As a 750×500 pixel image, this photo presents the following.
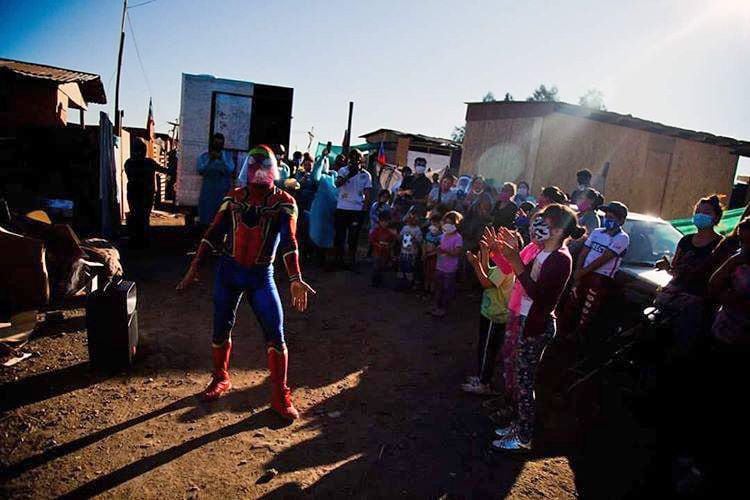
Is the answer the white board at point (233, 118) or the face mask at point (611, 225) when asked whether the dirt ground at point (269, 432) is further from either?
the white board at point (233, 118)

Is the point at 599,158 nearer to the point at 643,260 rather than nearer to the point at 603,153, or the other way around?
the point at 603,153

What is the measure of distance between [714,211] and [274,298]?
14.4ft

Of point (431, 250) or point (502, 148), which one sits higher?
point (502, 148)

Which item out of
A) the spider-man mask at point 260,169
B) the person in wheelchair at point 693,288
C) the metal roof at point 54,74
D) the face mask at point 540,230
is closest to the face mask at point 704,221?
the person in wheelchair at point 693,288

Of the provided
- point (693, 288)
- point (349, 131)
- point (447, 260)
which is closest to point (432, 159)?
point (349, 131)

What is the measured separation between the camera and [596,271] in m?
5.90

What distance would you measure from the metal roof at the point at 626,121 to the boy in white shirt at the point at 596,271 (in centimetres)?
837

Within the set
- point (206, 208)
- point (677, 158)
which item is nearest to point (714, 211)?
point (206, 208)

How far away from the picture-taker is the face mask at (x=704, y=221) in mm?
4595

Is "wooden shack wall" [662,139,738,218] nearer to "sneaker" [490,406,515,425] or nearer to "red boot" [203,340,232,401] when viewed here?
"sneaker" [490,406,515,425]

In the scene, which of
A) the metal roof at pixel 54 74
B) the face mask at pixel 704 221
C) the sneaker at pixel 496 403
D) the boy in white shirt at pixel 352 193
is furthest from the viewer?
the metal roof at pixel 54 74

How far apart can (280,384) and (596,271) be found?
425cm

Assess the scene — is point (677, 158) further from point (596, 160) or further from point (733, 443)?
point (733, 443)

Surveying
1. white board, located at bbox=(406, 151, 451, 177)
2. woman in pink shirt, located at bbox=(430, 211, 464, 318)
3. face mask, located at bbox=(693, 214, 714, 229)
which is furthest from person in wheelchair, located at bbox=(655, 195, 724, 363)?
white board, located at bbox=(406, 151, 451, 177)
